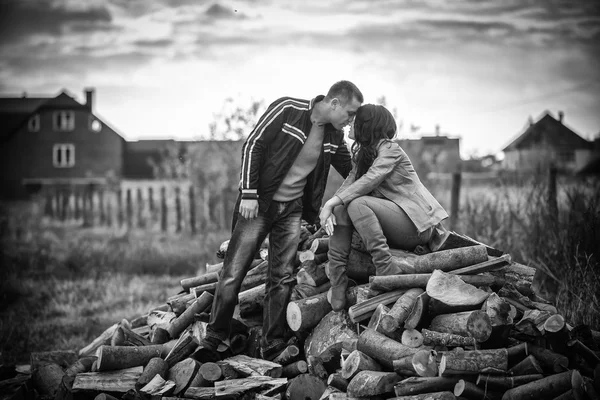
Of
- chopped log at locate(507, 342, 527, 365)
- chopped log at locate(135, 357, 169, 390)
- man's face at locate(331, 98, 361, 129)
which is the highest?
man's face at locate(331, 98, 361, 129)

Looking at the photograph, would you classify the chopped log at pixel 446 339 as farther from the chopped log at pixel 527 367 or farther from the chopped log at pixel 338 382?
the chopped log at pixel 338 382

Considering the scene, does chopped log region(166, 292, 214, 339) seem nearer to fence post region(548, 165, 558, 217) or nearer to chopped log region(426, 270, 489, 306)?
chopped log region(426, 270, 489, 306)

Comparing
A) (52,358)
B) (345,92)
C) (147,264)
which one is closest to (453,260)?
(345,92)

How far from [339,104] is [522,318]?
217cm

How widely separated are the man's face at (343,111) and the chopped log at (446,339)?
187 centimetres

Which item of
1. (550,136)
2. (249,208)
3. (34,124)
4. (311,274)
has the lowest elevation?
(311,274)

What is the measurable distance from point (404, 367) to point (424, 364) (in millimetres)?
144

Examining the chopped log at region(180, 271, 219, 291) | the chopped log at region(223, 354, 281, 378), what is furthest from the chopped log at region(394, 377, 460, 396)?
the chopped log at region(180, 271, 219, 291)

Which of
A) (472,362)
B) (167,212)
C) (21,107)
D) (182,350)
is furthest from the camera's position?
(21,107)

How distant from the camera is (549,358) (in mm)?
4129

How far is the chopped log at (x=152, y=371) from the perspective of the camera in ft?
16.5

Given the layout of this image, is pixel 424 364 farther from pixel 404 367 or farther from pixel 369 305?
pixel 369 305

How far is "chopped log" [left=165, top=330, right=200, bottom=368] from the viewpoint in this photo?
17.4ft

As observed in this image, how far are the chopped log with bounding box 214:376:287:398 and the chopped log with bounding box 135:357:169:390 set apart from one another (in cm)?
58
